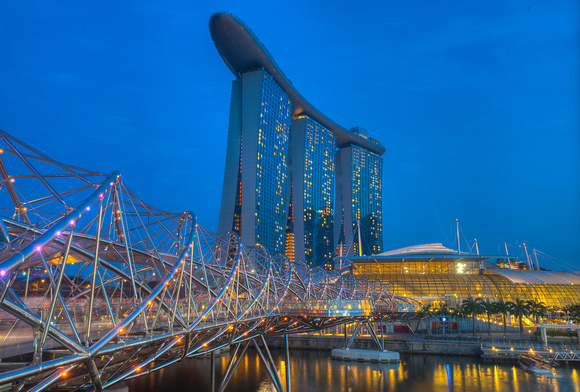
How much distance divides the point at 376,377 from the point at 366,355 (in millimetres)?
14137

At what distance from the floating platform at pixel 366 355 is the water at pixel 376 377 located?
1.68 metres

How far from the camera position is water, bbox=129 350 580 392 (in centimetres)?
5181

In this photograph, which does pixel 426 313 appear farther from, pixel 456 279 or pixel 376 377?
pixel 376 377

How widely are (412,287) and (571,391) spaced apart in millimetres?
62487

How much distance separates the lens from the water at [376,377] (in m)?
51.8

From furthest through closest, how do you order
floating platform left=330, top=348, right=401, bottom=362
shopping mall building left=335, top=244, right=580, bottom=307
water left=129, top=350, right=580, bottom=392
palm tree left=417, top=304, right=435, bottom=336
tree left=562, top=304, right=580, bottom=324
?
shopping mall building left=335, top=244, right=580, bottom=307, palm tree left=417, top=304, right=435, bottom=336, tree left=562, top=304, right=580, bottom=324, floating platform left=330, top=348, right=401, bottom=362, water left=129, top=350, right=580, bottom=392

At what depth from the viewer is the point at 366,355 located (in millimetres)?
73000

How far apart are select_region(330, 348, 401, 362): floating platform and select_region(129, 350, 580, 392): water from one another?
1.68m

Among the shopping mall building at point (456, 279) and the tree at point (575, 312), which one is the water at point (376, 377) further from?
the shopping mall building at point (456, 279)

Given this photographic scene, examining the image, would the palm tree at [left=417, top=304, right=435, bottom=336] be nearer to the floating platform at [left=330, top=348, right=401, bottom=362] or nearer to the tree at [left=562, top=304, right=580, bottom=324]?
the floating platform at [left=330, top=348, right=401, bottom=362]

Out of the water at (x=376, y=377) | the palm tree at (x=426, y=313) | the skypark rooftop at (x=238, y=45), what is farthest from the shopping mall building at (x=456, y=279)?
the skypark rooftop at (x=238, y=45)

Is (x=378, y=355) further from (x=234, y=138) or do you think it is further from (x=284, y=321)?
(x=234, y=138)

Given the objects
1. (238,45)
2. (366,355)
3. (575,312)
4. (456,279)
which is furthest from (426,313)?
(238,45)

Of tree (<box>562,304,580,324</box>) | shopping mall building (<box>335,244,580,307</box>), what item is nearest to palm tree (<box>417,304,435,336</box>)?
shopping mall building (<box>335,244,580,307</box>)
